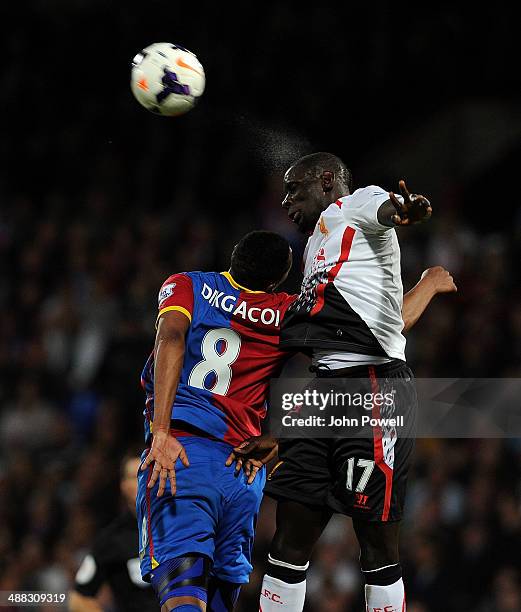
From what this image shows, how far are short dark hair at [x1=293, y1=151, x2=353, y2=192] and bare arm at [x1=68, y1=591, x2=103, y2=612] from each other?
3.08 meters

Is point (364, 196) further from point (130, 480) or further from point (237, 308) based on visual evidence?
point (130, 480)

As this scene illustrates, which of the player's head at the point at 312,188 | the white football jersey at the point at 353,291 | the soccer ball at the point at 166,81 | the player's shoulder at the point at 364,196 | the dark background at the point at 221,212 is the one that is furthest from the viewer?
the dark background at the point at 221,212

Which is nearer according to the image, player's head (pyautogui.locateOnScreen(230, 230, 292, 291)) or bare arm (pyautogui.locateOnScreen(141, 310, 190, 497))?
bare arm (pyautogui.locateOnScreen(141, 310, 190, 497))

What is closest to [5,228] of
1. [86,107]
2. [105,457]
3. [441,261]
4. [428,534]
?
[86,107]

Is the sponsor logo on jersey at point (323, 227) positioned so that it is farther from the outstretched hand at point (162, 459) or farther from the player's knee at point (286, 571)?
the player's knee at point (286, 571)

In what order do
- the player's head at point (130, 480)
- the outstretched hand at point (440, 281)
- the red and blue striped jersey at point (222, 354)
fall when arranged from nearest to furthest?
1. the red and blue striped jersey at point (222, 354)
2. the outstretched hand at point (440, 281)
3. the player's head at point (130, 480)

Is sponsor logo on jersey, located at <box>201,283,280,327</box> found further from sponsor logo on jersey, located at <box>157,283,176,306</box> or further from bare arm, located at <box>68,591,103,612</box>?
bare arm, located at <box>68,591,103,612</box>

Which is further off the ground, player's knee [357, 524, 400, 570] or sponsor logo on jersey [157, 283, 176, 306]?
sponsor logo on jersey [157, 283, 176, 306]

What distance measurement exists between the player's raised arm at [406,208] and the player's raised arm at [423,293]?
26.6 inches

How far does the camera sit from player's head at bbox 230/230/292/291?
4.96 metres

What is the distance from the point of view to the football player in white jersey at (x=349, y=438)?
462 centimetres

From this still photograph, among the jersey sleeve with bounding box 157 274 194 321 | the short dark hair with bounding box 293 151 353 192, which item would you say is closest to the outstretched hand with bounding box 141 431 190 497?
the jersey sleeve with bounding box 157 274 194 321

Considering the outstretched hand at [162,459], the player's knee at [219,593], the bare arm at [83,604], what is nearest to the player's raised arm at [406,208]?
the outstretched hand at [162,459]

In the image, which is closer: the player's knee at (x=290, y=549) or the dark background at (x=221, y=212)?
the player's knee at (x=290, y=549)
